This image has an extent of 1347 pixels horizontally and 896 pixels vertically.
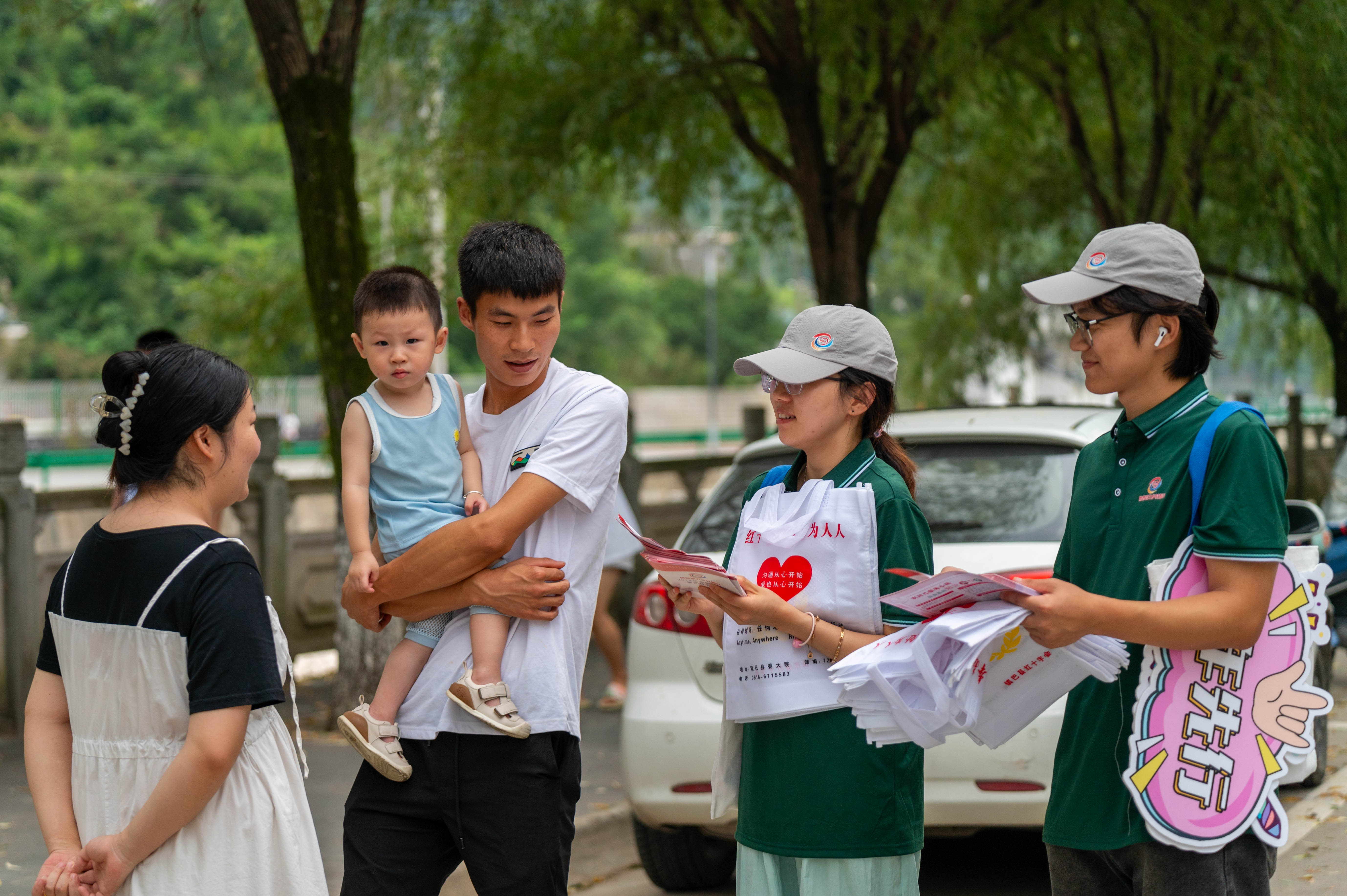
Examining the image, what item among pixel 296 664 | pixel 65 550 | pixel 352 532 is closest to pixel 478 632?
pixel 352 532

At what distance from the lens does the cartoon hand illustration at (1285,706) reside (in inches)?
90.8

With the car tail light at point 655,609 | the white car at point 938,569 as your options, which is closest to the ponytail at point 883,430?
the white car at point 938,569

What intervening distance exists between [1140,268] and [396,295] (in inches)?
63.4

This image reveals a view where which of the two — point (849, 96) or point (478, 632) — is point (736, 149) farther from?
point (478, 632)

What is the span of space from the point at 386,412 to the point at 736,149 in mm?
9698

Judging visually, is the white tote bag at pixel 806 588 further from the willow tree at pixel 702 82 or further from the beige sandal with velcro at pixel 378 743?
the willow tree at pixel 702 82

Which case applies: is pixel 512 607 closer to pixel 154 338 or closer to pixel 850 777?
pixel 850 777

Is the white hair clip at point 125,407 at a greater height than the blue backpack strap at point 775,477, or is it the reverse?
the white hair clip at point 125,407

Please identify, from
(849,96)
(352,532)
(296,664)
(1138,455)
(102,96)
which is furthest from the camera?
(102,96)

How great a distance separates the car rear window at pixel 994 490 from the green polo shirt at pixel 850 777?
2.01 metres

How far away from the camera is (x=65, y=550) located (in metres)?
7.90

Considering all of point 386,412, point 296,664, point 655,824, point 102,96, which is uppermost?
point 102,96

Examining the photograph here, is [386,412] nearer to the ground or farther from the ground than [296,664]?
farther from the ground

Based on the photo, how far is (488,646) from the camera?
8.68 feet
